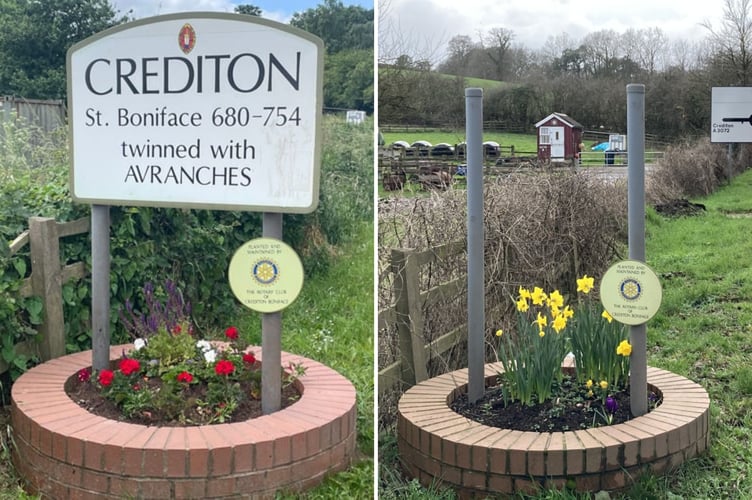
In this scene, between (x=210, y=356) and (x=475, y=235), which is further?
(x=210, y=356)

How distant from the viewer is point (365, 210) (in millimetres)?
7500

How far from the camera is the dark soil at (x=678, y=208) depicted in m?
5.59

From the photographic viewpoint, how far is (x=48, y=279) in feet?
11.0

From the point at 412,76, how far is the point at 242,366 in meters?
1.55

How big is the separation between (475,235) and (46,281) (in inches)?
74.4

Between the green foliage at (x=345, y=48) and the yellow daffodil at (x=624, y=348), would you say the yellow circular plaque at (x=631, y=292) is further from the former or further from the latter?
the green foliage at (x=345, y=48)

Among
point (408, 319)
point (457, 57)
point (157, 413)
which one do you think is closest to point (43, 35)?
point (457, 57)

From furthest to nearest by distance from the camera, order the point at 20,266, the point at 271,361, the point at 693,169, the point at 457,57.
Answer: the point at 693,169 < the point at 457,57 < the point at 20,266 < the point at 271,361

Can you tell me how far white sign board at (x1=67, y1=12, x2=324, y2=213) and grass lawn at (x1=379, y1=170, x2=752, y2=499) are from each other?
1.22m

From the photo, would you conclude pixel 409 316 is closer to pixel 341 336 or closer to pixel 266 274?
pixel 266 274

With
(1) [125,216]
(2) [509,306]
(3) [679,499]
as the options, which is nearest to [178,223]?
(1) [125,216]

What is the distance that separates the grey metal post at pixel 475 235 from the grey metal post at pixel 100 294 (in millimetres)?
1478

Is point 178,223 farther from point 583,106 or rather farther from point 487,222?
point 583,106

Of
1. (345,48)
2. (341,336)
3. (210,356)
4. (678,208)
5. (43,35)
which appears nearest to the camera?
(210,356)
